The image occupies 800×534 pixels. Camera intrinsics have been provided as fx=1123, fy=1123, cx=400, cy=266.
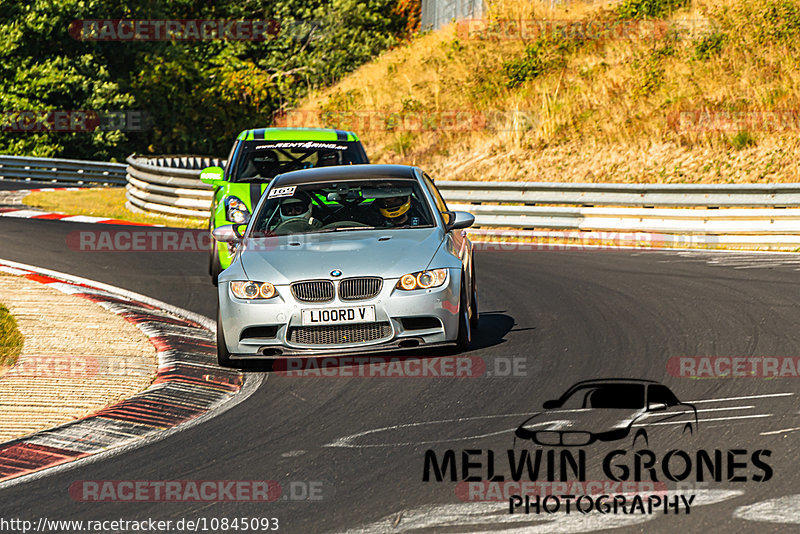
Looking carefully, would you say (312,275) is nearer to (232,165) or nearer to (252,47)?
(232,165)

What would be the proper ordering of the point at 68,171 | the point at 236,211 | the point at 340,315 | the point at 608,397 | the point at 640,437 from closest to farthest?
1. the point at 640,437
2. the point at 608,397
3. the point at 340,315
4. the point at 236,211
5. the point at 68,171

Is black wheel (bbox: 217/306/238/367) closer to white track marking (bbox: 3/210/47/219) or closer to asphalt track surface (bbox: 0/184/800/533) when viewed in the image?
asphalt track surface (bbox: 0/184/800/533)

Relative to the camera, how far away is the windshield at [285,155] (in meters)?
13.5

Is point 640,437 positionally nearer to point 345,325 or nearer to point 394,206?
point 345,325

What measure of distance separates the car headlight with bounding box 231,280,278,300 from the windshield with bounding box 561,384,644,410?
236cm

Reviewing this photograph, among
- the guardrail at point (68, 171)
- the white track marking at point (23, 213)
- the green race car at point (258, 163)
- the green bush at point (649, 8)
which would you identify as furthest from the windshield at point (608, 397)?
the guardrail at point (68, 171)

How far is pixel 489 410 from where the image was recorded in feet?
23.4

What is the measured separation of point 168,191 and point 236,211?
9533 mm

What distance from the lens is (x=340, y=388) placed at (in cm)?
789

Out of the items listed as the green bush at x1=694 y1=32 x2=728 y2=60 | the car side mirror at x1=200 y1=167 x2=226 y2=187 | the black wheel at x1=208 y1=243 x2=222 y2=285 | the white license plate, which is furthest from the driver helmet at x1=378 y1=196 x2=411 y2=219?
the green bush at x1=694 y1=32 x2=728 y2=60

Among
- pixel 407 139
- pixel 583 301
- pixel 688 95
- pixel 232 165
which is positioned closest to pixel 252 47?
pixel 407 139

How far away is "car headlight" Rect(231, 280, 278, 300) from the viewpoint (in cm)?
828

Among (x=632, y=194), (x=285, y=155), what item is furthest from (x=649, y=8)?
(x=285, y=155)

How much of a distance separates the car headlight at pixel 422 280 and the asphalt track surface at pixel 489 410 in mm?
729
